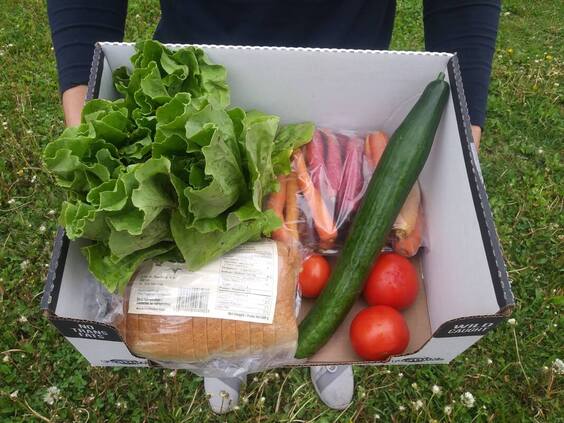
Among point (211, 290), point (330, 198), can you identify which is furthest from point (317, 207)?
point (211, 290)

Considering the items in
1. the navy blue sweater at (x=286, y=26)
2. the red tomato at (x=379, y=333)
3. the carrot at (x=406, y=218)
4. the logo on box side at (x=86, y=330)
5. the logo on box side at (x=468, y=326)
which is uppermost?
the navy blue sweater at (x=286, y=26)

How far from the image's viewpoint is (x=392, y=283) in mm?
1371

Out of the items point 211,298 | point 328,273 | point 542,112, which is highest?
point 211,298

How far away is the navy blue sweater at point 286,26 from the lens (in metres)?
1.47

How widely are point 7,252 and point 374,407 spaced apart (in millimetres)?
1608

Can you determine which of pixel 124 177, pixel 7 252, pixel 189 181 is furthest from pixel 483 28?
pixel 7 252

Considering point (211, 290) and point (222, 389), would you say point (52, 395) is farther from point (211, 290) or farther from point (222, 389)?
point (211, 290)

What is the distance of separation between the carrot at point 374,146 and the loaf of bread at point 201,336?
517 mm

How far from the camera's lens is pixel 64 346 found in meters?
2.00

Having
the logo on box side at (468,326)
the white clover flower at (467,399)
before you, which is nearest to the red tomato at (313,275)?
the logo on box side at (468,326)

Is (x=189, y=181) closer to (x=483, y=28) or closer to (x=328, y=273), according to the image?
(x=328, y=273)

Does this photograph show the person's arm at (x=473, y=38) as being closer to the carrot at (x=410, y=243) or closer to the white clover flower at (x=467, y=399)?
the carrot at (x=410, y=243)

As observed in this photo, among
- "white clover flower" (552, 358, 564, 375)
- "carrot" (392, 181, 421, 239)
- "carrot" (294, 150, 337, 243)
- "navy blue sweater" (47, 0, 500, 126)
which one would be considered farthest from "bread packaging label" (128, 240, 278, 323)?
"white clover flower" (552, 358, 564, 375)

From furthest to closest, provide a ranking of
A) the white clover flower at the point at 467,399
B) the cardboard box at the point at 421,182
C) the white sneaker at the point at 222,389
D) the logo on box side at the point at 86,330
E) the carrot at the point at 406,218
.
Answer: the white sneaker at the point at 222,389, the white clover flower at the point at 467,399, the carrot at the point at 406,218, the cardboard box at the point at 421,182, the logo on box side at the point at 86,330
